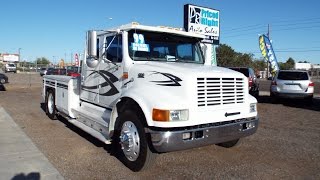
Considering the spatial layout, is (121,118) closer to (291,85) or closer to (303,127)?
(303,127)

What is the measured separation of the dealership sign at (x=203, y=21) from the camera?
16.2 metres

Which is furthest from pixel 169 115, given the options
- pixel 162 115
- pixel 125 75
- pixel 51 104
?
pixel 51 104

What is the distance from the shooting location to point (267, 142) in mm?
8227

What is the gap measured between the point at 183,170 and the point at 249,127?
1446 mm

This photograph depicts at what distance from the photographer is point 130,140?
6012 millimetres

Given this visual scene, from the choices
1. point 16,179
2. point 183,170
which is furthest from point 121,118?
point 16,179

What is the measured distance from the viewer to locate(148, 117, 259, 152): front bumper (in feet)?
17.9

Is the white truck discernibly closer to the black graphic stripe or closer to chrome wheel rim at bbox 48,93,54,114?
the black graphic stripe

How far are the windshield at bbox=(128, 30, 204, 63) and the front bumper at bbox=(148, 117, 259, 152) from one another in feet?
5.80

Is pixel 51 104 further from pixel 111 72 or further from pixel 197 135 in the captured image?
pixel 197 135

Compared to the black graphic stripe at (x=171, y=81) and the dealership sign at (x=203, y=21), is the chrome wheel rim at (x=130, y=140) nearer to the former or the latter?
the black graphic stripe at (x=171, y=81)

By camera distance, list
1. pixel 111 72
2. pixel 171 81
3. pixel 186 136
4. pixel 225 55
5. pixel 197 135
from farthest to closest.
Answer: pixel 225 55
pixel 111 72
pixel 171 81
pixel 197 135
pixel 186 136

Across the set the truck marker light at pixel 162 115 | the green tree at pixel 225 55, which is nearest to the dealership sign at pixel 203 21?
the truck marker light at pixel 162 115

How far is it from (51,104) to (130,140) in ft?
19.7
